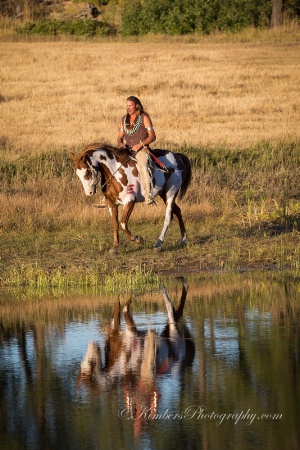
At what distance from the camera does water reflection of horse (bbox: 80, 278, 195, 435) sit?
7.41 m

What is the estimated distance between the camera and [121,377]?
26.5 ft

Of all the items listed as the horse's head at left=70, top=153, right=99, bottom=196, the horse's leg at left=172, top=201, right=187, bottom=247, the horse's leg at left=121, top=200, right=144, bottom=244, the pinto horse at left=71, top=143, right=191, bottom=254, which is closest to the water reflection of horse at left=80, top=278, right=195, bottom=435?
the horse's head at left=70, top=153, right=99, bottom=196

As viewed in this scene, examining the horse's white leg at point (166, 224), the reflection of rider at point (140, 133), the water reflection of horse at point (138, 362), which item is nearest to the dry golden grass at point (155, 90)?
the horse's white leg at point (166, 224)

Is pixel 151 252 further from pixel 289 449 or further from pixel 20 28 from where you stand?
pixel 20 28

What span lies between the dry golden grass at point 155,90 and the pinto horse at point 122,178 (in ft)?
31.9

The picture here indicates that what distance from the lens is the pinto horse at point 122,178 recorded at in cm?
1459

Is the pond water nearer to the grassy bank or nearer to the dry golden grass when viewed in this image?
the grassy bank

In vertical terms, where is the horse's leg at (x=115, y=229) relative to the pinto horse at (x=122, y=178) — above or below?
below

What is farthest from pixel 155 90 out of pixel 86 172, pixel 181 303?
pixel 181 303

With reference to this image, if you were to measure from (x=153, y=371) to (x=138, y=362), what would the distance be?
337mm

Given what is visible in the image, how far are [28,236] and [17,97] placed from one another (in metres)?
18.6

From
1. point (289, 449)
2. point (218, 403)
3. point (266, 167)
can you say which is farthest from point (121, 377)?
point (266, 167)

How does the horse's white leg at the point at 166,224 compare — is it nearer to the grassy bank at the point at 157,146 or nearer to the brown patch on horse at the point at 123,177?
the grassy bank at the point at 157,146

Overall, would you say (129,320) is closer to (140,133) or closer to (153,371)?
(153,371)
